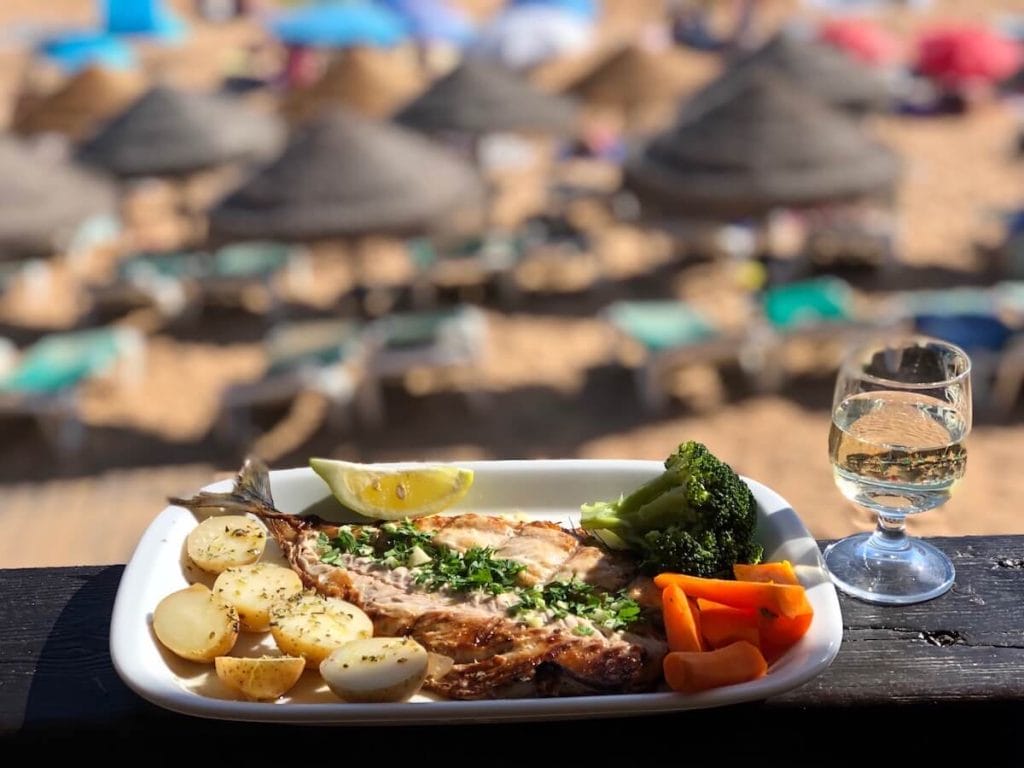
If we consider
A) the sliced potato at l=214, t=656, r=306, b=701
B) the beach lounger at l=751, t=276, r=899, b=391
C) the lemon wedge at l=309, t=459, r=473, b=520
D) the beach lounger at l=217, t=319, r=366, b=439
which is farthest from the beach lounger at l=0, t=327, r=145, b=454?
the sliced potato at l=214, t=656, r=306, b=701

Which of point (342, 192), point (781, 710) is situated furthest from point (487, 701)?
point (342, 192)

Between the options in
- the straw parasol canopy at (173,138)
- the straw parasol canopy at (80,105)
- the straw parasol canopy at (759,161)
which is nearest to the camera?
the straw parasol canopy at (759,161)

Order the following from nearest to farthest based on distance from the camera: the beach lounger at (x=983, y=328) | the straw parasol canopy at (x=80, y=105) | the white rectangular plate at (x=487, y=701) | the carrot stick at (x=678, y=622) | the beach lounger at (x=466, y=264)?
the white rectangular plate at (x=487, y=701) < the carrot stick at (x=678, y=622) < the beach lounger at (x=983, y=328) < the beach lounger at (x=466, y=264) < the straw parasol canopy at (x=80, y=105)

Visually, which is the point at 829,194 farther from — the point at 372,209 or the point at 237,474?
the point at 237,474

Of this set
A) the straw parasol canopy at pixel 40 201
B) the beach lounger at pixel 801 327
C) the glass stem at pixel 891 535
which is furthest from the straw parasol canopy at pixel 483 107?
the glass stem at pixel 891 535

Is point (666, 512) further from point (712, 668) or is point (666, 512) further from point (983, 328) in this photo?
point (983, 328)

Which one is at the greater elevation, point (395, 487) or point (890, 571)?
point (395, 487)

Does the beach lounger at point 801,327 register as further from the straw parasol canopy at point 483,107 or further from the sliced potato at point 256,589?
the sliced potato at point 256,589

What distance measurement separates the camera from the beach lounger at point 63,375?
8.81m

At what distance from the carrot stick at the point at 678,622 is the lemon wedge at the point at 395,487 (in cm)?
52

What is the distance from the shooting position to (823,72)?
569 inches

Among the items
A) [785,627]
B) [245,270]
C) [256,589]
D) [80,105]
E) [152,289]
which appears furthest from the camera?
[80,105]

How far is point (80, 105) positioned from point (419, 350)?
10.1 m

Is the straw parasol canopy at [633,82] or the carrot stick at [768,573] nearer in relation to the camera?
the carrot stick at [768,573]
